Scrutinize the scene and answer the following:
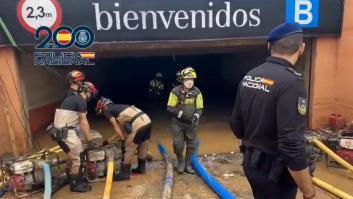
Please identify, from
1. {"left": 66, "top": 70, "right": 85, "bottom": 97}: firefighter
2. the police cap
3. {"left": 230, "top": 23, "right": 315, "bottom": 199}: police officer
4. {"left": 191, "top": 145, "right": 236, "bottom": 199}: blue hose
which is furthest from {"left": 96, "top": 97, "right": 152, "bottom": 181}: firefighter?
the police cap

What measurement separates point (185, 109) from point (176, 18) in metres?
2.30

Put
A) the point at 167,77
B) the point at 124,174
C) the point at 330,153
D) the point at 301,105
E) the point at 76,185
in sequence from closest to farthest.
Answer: the point at 301,105 < the point at 76,185 < the point at 330,153 < the point at 124,174 < the point at 167,77

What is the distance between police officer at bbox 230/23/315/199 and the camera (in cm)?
263

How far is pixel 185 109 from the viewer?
6449 mm

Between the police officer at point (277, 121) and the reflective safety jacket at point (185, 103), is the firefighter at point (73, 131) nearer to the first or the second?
the reflective safety jacket at point (185, 103)

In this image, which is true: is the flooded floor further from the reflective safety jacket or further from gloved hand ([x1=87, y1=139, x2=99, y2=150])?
the reflective safety jacket

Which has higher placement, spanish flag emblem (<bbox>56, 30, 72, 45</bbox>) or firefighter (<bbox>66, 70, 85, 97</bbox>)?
spanish flag emblem (<bbox>56, 30, 72, 45</bbox>)

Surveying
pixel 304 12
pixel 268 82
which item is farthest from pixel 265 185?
pixel 304 12

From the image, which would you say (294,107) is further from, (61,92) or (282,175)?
(61,92)

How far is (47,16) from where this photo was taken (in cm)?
731

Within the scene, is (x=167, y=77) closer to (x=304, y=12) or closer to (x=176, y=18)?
(x=176, y=18)

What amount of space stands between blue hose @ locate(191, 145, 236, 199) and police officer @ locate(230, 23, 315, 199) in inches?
100

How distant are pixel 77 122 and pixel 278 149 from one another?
4217 mm

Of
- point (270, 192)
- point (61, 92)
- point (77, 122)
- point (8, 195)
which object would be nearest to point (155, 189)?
point (77, 122)
